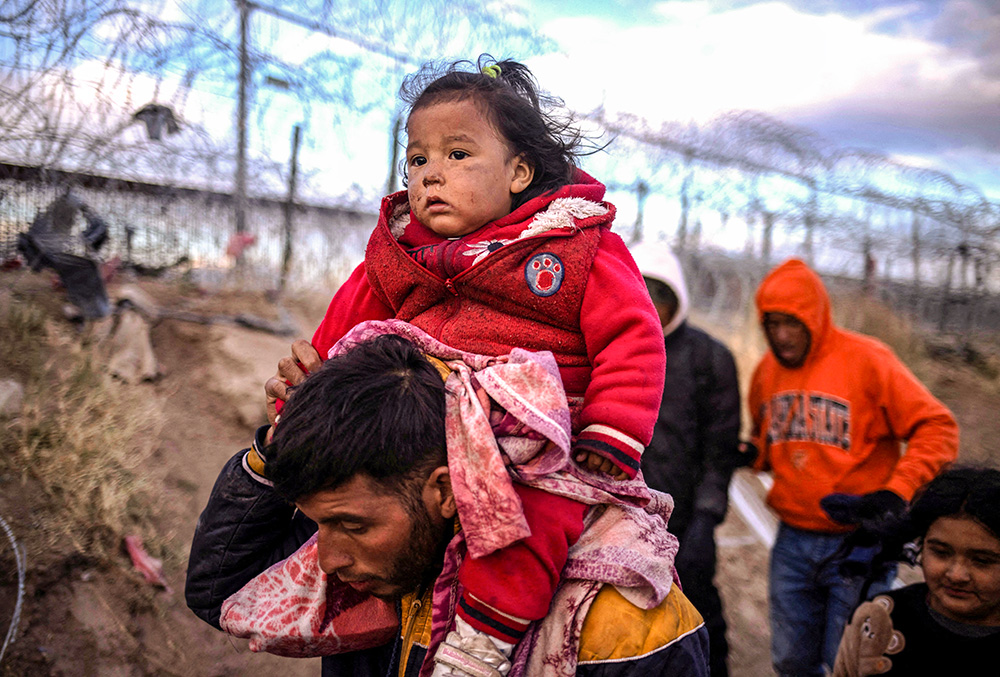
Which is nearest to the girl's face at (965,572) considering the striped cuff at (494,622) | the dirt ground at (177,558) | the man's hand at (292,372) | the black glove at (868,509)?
the black glove at (868,509)

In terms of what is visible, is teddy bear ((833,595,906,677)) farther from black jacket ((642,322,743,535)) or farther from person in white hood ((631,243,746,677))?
black jacket ((642,322,743,535))

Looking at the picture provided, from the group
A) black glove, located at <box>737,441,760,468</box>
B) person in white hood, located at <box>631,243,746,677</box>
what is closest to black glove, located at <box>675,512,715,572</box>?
person in white hood, located at <box>631,243,746,677</box>

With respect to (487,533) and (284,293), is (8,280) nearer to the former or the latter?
(284,293)

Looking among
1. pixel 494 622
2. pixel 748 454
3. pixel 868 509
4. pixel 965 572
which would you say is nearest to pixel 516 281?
pixel 494 622

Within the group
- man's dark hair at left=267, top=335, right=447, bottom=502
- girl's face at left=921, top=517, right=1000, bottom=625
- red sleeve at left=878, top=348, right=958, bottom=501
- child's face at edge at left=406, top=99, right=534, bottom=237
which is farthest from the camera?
red sleeve at left=878, top=348, right=958, bottom=501

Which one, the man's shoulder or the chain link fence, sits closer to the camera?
the man's shoulder

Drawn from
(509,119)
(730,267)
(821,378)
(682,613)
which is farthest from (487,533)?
(730,267)

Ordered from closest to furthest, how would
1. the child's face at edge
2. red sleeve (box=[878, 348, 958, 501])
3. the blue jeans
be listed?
the child's face at edge → red sleeve (box=[878, 348, 958, 501]) → the blue jeans

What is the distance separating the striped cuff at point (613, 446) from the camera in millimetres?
1356

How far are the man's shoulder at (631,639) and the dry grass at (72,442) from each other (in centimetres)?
317

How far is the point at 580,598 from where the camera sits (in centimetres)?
134

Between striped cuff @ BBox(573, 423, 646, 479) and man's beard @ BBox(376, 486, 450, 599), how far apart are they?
0.36 meters

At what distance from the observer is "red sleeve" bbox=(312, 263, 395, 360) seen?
1.79m

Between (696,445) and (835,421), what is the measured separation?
0.74m
